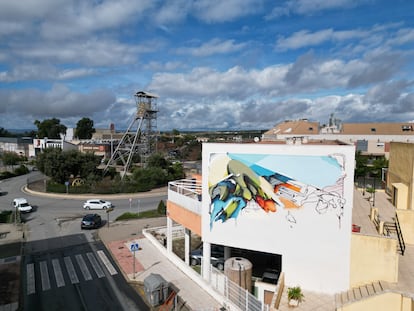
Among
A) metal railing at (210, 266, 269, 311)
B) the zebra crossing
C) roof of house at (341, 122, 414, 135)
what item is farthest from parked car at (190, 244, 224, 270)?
roof of house at (341, 122, 414, 135)

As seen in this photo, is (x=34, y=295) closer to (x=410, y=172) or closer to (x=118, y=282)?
(x=118, y=282)

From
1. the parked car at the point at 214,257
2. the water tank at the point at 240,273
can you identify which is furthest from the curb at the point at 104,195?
the water tank at the point at 240,273

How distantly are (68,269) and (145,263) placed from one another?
4.51 m

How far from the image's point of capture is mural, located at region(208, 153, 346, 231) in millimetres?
Result: 12758

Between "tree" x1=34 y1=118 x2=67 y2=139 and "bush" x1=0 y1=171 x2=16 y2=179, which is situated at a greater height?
"tree" x1=34 y1=118 x2=67 y2=139

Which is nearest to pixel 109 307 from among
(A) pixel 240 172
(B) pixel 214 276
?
(B) pixel 214 276

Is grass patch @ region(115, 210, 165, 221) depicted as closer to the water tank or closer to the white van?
the white van

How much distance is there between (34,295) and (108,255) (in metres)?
5.53

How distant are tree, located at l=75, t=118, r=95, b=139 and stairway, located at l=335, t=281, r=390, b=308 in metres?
92.3

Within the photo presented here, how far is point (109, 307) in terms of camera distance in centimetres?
1416

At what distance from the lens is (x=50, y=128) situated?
92500 millimetres

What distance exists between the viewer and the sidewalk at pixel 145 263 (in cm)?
1477

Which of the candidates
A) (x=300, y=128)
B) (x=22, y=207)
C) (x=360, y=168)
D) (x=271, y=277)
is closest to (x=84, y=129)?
(x=300, y=128)

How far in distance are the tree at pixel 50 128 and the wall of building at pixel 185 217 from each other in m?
84.8
